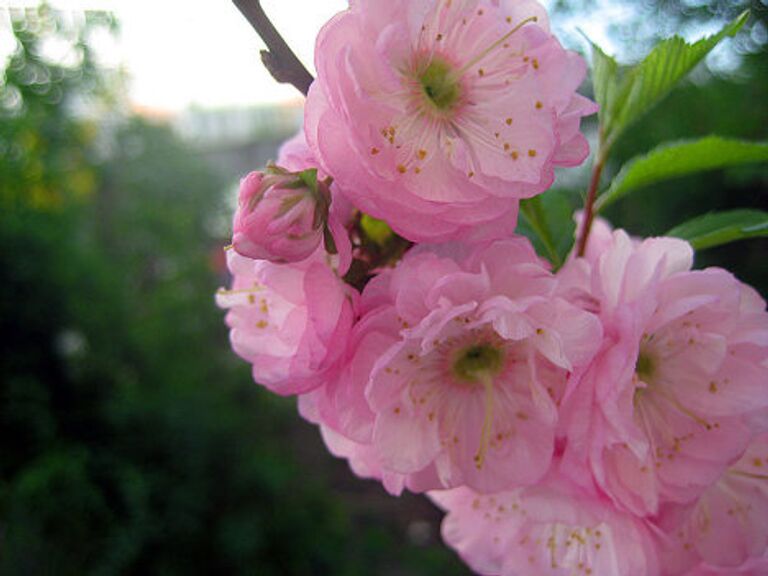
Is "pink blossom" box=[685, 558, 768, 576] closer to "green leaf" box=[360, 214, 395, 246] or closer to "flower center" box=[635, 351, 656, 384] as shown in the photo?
"flower center" box=[635, 351, 656, 384]

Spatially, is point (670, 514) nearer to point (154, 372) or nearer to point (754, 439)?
point (754, 439)

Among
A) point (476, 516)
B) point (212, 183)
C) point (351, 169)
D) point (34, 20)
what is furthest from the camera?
point (212, 183)

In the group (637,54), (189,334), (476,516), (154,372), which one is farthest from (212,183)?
(476,516)

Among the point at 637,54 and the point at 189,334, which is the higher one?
the point at 637,54

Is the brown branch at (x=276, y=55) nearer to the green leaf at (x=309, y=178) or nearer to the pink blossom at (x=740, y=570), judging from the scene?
the green leaf at (x=309, y=178)

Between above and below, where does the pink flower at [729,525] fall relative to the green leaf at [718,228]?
below

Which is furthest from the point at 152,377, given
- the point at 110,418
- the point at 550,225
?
the point at 550,225

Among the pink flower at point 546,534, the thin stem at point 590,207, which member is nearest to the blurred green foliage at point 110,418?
the pink flower at point 546,534
